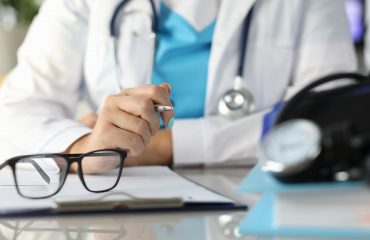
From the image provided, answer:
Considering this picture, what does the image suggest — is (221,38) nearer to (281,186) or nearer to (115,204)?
(115,204)

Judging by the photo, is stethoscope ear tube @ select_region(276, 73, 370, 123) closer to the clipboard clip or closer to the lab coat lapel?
the clipboard clip

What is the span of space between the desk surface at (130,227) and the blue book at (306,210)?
0.08m

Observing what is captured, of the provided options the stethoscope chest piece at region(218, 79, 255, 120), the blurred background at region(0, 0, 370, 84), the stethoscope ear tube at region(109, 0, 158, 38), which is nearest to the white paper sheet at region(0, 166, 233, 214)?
the stethoscope chest piece at region(218, 79, 255, 120)

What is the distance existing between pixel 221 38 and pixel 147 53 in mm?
123

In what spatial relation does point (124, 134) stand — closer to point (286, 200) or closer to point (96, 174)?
point (96, 174)

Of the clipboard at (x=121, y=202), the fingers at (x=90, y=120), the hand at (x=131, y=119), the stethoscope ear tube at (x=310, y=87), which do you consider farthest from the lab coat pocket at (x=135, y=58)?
the stethoscope ear tube at (x=310, y=87)

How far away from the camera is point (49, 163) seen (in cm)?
62

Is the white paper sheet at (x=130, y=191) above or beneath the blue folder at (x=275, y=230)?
above

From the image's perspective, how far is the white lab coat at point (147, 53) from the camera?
1048mm

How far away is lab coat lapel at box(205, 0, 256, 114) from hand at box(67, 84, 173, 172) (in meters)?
0.33

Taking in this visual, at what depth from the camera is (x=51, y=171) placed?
0.63 m

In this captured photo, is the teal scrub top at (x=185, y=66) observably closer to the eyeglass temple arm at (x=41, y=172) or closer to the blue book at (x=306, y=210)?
the eyeglass temple arm at (x=41, y=172)

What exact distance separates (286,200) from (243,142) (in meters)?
0.58

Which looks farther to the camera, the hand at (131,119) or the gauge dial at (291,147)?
the hand at (131,119)
